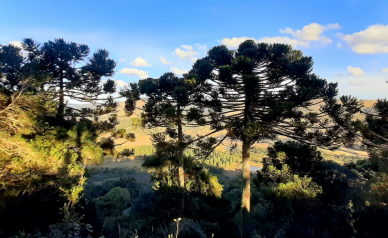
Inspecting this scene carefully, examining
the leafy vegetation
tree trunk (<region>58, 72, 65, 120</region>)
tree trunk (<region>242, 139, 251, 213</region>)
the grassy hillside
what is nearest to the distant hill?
the grassy hillside

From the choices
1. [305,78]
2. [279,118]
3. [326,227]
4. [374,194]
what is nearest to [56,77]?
[279,118]

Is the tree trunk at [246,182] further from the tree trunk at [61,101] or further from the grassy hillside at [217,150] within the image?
the tree trunk at [61,101]

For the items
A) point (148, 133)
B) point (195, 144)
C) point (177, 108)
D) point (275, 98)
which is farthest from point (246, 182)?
point (148, 133)

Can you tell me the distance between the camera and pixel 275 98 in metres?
10.2

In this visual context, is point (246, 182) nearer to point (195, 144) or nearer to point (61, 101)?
point (195, 144)

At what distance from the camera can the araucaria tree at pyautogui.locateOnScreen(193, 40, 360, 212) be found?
9.29 meters

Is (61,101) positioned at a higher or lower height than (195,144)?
higher

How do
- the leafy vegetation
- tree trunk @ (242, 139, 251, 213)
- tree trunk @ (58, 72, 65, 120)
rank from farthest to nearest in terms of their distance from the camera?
tree trunk @ (58, 72, 65, 120) < tree trunk @ (242, 139, 251, 213) < the leafy vegetation

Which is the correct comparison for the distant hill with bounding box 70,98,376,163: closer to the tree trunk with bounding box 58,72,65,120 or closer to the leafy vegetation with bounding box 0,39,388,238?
the leafy vegetation with bounding box 0,39,388,238

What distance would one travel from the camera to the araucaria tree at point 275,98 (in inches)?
366

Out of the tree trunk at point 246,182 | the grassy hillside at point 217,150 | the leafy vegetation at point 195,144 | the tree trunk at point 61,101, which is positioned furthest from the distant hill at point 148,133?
the tree trunk at point 61,101

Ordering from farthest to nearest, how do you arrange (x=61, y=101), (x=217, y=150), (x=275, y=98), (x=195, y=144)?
(x=217, y=150), (x=61, y=101), (x=195, y=144), (x=275, y=98)

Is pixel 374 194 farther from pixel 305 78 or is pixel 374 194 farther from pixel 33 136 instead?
pixel 33 136

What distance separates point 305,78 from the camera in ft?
32.5
